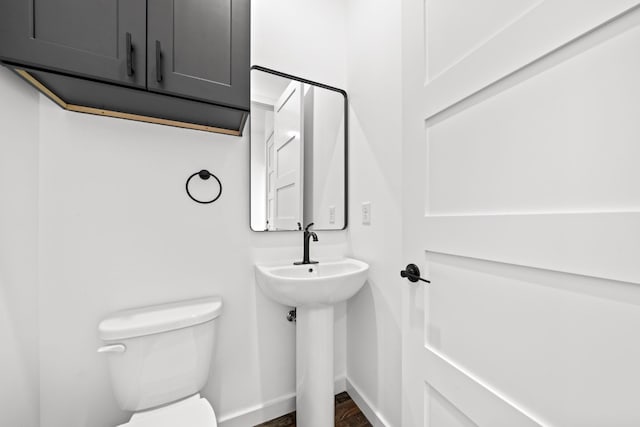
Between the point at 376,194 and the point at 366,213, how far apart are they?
0.44 feet

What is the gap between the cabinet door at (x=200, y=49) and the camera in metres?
0.87

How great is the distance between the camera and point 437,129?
2.79ft

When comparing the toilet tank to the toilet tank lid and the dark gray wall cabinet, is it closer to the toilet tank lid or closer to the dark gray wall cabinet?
the toilet tank lid

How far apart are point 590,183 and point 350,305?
1.32 m

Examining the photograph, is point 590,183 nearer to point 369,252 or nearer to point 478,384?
point 478,384

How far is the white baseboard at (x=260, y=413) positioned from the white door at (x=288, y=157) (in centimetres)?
97

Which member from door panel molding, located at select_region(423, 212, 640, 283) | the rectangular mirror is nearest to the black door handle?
door panel molding, located at select_region(423, 212, 640, 283)

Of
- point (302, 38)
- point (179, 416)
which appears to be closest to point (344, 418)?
point (179, 416)

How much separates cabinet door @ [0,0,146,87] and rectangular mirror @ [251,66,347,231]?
22.7 inches

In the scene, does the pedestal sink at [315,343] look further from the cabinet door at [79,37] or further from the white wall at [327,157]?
the cabinet door at [79,37]

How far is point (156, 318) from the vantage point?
1.01 m

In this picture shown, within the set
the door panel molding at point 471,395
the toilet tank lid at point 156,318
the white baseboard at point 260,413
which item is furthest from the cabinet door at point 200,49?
the white baseboard at point 260,413

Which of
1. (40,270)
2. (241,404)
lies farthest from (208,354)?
(40,270)

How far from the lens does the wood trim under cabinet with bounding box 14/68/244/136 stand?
2.75 feet
